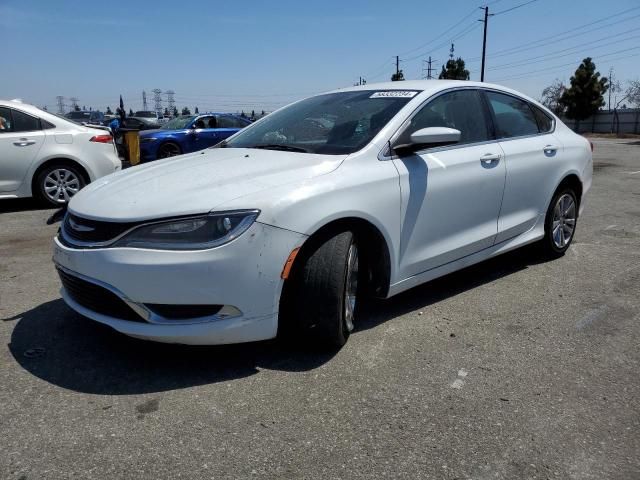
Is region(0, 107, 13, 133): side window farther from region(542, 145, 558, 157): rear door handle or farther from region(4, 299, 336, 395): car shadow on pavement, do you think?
region(542, 145, 558, 157): rear door handle

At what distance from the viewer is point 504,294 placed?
13.6 ft

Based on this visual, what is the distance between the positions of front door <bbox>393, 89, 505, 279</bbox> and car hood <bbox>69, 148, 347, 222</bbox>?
59 centimetres

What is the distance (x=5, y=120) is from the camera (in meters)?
7.37

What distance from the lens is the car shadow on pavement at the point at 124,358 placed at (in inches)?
112

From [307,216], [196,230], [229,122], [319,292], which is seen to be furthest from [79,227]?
[229,122]

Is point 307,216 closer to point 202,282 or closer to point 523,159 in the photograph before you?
point 202,282

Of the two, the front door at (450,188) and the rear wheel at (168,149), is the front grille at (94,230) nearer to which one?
the front door at (450,188)

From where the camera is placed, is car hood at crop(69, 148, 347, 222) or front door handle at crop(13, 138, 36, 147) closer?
car hood at crop(69, 148, 347, 222)

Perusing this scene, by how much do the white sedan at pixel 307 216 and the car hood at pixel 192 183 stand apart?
0.04 ft

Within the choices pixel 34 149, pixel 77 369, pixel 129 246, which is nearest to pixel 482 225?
pixel 129 246

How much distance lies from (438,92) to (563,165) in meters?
1.65

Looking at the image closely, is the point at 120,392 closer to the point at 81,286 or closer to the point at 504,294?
the point at 81,286

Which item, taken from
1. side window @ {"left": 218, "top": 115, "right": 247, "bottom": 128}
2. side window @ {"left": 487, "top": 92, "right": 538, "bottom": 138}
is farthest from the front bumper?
side window @ {"left": 218, "top": 115, "right": 247, "bottom": 128}

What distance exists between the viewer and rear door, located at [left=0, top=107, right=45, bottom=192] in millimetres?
7277
